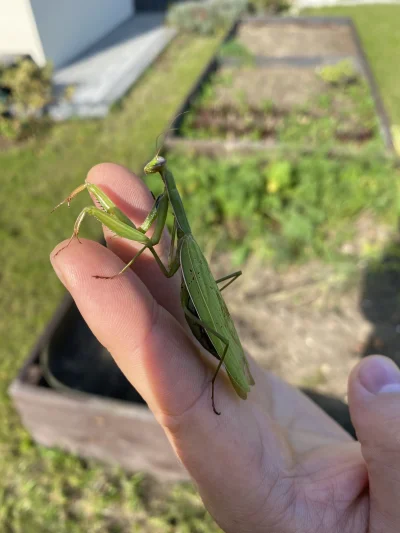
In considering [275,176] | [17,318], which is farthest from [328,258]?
[17,318]

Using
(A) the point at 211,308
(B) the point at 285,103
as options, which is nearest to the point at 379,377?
(A) the point at 211,308

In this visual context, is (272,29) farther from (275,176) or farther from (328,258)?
(328,258)

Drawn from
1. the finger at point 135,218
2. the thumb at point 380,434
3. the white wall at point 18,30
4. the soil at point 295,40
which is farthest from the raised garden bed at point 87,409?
the soil at point 295,40

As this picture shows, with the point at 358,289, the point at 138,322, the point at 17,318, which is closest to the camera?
the point at 138,322

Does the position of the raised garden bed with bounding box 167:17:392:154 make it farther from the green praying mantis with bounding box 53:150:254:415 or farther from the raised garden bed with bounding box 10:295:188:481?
the green praying mantis with bounding box 53:150:254:415

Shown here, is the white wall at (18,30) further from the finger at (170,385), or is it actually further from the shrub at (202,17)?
the finger at (170,385)
